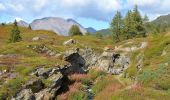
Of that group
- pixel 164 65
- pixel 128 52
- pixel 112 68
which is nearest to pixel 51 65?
pixel 164 65

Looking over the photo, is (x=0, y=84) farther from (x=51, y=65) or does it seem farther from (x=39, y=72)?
(x=51, y=65)

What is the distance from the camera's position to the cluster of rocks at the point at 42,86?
35.0 meters

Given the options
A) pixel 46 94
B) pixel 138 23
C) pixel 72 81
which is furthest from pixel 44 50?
pixel 138 23

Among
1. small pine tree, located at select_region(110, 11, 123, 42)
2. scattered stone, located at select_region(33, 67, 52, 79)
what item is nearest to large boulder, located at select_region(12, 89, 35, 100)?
scattered stone, located at select_region(33, 67, 52, 79)

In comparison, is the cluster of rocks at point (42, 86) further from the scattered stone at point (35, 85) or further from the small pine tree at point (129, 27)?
the small pine tree at point (129, 27)

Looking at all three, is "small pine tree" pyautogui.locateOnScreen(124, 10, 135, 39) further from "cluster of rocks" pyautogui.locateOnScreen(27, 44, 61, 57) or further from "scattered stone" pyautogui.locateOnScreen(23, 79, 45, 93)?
"scattered stone" pyautogui.locateOnScreen(23, 79, 45, 93)

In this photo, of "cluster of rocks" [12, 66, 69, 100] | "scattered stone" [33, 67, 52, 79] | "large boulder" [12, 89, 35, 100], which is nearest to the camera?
"large boulder" [12, 89, 35, 100]

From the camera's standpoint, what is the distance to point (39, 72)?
40.8 metres

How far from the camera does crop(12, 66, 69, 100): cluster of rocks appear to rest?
1379 inches

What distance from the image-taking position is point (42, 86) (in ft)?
124

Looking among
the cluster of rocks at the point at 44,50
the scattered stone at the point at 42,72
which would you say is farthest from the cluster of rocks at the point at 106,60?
the scattered stone at the point at 42,72

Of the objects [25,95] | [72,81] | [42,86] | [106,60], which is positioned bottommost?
[25,95]

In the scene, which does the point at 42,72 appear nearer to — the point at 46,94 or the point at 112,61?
the point at 46,94

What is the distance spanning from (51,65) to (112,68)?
39248 mm
